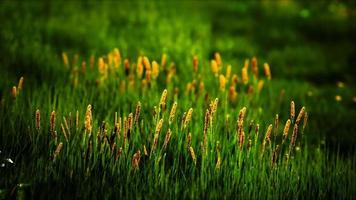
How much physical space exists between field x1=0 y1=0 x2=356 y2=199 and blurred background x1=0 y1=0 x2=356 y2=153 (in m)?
0.02

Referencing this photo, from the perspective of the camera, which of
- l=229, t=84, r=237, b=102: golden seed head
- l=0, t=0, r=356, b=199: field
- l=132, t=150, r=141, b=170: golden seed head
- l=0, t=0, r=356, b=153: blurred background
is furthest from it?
l=0, t=0, r=356, b=153: blurred background

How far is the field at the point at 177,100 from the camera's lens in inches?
119

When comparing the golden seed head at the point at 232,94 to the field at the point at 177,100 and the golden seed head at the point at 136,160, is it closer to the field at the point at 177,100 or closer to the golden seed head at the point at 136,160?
the field at the point at 177,100

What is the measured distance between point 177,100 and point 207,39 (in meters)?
2.84

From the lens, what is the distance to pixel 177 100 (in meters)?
4.44

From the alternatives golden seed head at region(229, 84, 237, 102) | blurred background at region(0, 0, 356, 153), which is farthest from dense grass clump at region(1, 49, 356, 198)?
blurred background at region(0, 0, 356, 153)

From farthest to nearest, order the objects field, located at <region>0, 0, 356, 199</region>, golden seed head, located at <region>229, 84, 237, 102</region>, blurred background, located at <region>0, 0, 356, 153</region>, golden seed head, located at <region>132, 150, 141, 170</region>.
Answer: blurred background, located at <region>0, 0, 356, 153</region>, golden seed head, located at <region>229, 84, 237, 102</region>, field, located at <region>0, 0, 356, 199</region>, golden seed head, located at <region>132, 150, 141, 170</region>

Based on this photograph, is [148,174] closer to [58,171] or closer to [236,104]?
[58,171]

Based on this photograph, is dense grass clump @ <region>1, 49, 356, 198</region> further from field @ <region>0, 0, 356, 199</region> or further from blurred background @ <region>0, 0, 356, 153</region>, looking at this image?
blurred background @ <region>0, 0, 356, 153</region>

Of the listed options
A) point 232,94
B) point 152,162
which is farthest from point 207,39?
point 152,162

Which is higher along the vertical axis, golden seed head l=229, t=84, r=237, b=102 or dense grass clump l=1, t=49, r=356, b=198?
golden seed head l=229, t=84, r=237, b=102

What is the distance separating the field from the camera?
304 cm

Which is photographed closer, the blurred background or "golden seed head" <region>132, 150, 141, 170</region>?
"golden seed head" <region>132, 150, 141, 170</region>

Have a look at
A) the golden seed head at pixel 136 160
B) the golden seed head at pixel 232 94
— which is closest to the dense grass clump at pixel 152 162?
the golden seed head at pixel 136 160
